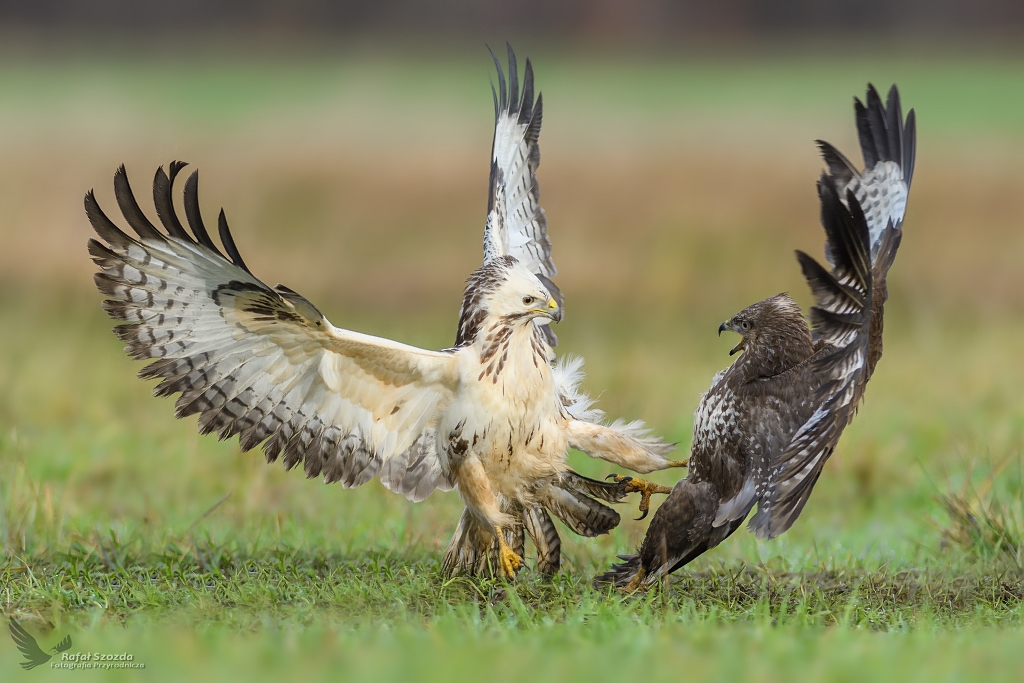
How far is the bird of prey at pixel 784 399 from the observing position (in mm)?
3688

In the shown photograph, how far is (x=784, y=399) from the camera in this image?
410cm

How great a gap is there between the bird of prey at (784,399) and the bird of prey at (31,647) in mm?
1862

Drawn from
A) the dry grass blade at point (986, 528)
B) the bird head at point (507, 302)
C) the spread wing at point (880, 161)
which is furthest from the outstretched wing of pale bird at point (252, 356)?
the dry grass blade at point (986, 528)

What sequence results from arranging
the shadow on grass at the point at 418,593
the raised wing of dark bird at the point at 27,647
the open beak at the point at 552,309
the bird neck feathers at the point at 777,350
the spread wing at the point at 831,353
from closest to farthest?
the raised wing of dark bird at the point at 27,647, the spread wing at the point at 831,353, the shadow on grass at the point at 418,593, the bird neck feathers at the point at 777,350, the open beak at the point at 552,309

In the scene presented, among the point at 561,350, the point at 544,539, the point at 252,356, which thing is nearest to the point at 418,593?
the point at 544,539

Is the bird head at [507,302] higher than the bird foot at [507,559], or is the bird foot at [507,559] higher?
the bird head at [507,302]

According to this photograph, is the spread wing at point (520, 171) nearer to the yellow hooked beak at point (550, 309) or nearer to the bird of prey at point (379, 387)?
the bird of prey at point (379, 387)

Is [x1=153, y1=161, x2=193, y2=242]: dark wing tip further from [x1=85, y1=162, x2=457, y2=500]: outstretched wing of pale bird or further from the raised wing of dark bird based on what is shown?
the raised wing of dark bird

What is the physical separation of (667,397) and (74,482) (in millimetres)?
3611

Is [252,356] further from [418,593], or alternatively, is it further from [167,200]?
[418,593]

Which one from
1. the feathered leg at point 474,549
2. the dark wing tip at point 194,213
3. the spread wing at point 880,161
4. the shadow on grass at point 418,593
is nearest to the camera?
the dark wing tip at point 194,213

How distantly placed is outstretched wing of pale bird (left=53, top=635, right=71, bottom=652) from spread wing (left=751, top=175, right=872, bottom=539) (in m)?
2.08

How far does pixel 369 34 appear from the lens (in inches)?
1164

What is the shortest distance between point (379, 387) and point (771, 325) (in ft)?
4.50
